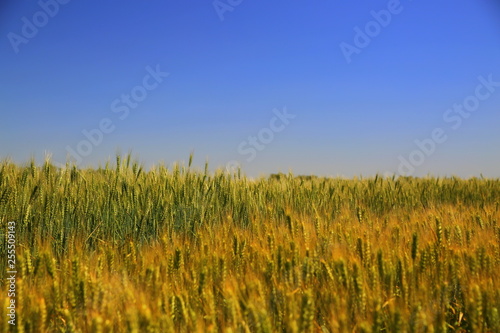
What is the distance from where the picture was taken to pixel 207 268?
223cm

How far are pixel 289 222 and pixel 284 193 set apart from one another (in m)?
2.50

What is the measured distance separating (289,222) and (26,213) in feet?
6.79

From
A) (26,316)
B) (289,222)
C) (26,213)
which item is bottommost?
(26,316)

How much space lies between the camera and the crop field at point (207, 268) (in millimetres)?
1709

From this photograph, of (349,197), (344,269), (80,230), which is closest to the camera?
(344,269)

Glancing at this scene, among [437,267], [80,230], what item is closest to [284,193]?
[80,230]

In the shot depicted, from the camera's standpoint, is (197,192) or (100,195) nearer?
(100,195)

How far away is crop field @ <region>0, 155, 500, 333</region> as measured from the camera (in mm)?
1709

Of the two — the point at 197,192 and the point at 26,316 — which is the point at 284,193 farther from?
the point at 26,316

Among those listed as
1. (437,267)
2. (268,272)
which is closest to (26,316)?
(268,272)

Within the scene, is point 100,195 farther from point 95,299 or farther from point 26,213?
point 95,299

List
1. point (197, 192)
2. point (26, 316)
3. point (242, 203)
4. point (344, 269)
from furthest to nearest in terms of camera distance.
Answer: point (242, 203) < point (197, 192) < point (344, 269) < point (26, 316)

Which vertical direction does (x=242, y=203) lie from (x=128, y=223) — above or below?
above

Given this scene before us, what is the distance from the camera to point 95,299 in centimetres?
175
